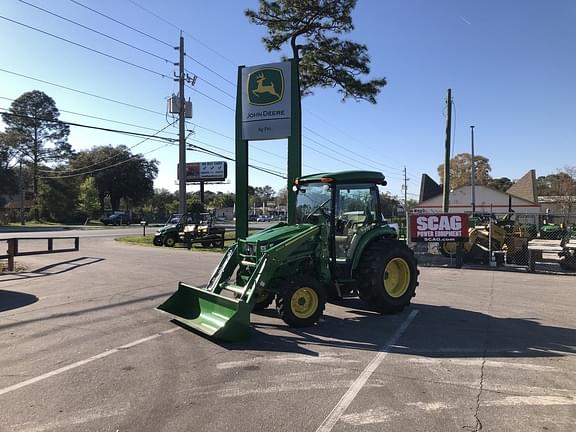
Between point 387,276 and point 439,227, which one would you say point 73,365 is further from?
point 439,227

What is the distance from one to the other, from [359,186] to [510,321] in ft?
11.4

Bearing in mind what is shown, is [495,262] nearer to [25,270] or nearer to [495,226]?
[495,226]

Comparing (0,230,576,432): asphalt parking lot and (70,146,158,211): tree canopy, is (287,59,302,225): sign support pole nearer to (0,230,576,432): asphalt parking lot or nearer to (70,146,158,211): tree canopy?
(0,230,576,432): asphalt parking lot

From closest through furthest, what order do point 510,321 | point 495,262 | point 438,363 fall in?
point 438,363, point 510,321, point 495,262

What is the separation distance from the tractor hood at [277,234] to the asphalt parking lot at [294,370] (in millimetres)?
1359

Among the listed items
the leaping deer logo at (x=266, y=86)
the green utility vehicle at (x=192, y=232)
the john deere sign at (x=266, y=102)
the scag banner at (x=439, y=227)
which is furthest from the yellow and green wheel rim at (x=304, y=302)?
→ the green utility vehicle at (x=192, y=232)

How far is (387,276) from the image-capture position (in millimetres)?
9070

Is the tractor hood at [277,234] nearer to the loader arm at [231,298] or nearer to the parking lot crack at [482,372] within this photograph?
the loader arm at [231,298]

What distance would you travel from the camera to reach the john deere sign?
44.2 feet

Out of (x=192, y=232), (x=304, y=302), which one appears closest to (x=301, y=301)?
(x=304, y=302)

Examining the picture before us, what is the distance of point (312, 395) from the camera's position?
16.1 feet

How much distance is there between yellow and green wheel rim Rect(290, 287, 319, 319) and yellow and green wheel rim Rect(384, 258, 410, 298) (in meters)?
1.93

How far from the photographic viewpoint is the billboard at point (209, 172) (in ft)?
254

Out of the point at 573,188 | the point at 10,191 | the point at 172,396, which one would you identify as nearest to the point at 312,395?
the point at 172,396
